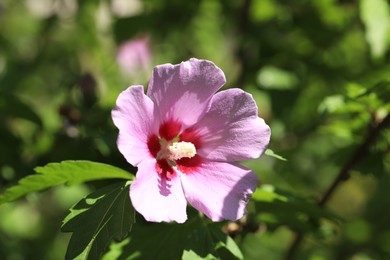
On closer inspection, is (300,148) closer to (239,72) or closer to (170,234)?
(239,72)

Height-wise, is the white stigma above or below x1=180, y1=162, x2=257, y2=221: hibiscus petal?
above

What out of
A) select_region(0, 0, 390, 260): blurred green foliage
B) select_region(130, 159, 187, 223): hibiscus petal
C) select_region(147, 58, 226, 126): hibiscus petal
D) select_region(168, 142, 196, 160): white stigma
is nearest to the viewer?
select_region(130, 159, 187, 223): hibiscus petal

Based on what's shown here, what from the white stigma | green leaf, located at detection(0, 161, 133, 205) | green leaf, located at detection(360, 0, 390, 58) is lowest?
the white stigma

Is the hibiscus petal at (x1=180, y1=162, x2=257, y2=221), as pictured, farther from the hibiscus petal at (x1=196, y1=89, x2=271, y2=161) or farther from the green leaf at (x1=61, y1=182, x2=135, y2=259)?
the green leaf at (x1=61, y1=182, x2=135, y2=259)

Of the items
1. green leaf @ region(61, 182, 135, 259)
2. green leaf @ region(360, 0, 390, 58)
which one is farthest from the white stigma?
green leaf @ region(360, 0, 390, 58)

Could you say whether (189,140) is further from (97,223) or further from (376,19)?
(376,19)

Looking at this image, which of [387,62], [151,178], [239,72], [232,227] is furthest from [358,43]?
[151,178]

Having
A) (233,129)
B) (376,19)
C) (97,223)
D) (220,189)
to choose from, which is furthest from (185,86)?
(376,19)

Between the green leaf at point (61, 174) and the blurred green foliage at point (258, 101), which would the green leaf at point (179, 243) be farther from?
the green leaf at point (61, 174)
